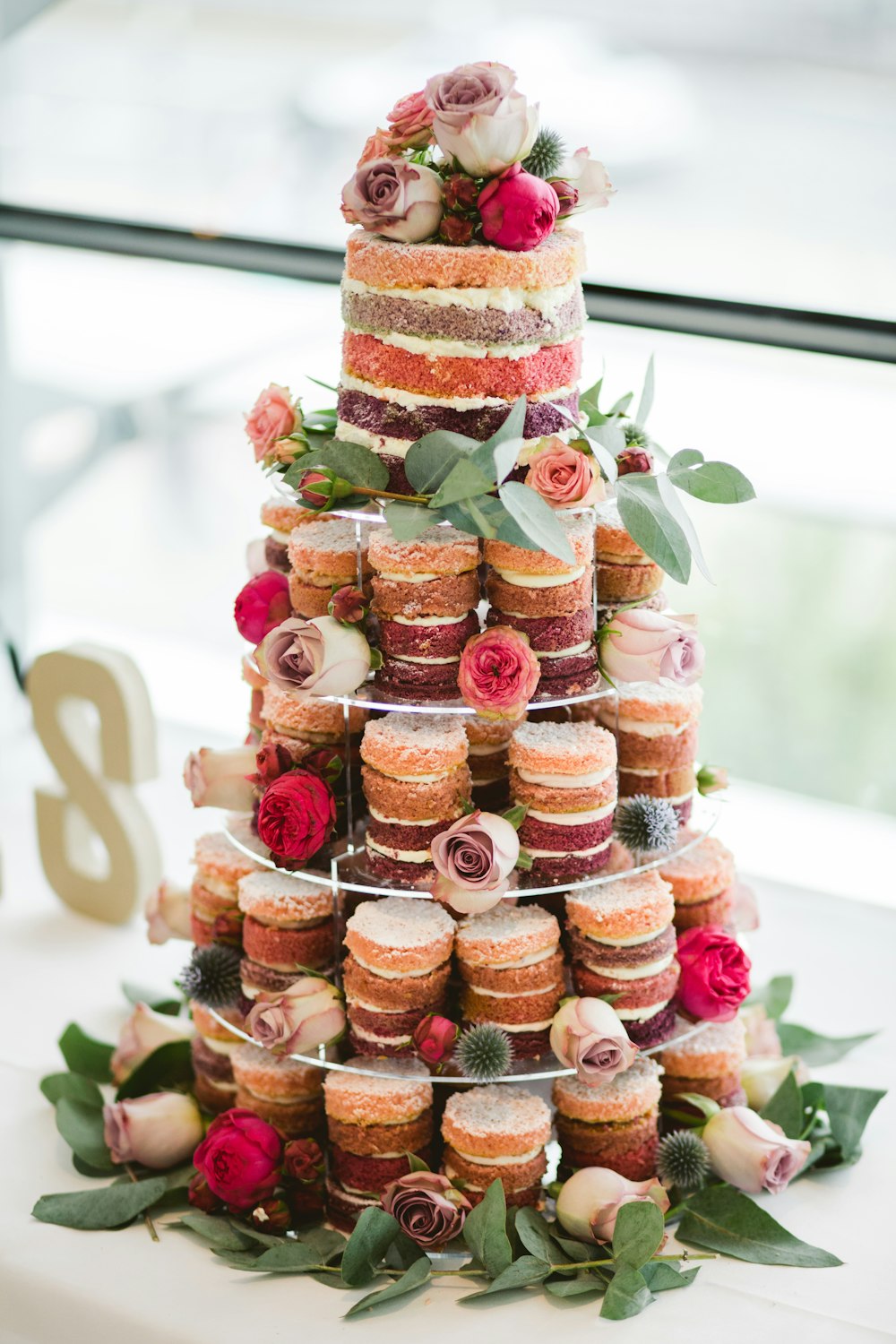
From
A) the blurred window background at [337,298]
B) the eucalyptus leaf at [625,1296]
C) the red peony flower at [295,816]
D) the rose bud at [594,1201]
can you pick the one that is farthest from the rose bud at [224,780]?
the blurred window background at [337,298]

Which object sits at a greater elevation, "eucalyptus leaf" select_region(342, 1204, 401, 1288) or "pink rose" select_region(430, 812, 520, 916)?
"pink rose" select_region(430, 812, 520, 916)

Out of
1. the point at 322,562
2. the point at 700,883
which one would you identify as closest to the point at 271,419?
the point at 322,562

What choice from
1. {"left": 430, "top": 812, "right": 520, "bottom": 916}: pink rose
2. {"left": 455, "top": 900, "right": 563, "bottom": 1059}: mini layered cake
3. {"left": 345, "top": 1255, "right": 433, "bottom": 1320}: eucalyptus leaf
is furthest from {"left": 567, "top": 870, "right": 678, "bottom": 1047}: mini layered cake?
{"left": 345, "top": 1255, "right": 433, "bottom": 1320}: eucalyptus leaf

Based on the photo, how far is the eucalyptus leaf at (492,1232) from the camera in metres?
1.72

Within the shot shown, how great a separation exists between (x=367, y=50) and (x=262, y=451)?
1289 mm

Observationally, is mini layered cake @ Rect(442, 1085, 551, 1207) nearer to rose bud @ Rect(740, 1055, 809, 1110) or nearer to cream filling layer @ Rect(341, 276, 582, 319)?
rose bud @ Rect(740, 1055, 809, 1110)

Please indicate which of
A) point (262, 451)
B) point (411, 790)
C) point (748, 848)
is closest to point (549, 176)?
point (262, 451)

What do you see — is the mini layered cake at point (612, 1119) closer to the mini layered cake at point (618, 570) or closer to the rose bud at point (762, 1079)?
the rose bud at point (762, 1079)

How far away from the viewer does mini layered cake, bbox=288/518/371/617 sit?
179 cm

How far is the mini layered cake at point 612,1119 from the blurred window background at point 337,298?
3.84 ft

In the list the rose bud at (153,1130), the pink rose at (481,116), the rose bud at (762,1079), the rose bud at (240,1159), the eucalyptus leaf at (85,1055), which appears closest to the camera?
the pink rose at (481,116)

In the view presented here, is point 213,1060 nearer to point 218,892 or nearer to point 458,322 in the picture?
point 218,892

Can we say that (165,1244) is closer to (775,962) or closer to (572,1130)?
(572,1130)

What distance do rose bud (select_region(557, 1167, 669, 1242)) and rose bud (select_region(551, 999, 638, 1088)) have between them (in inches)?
4.6
